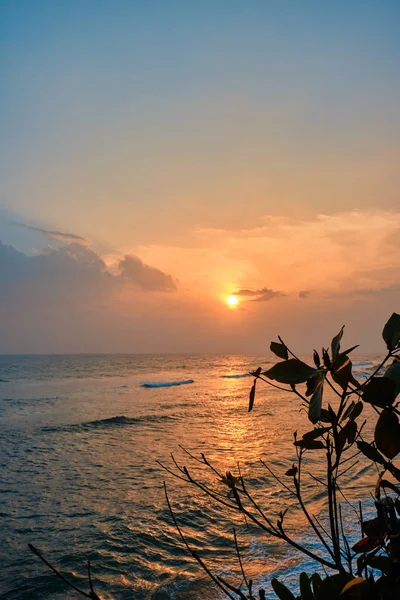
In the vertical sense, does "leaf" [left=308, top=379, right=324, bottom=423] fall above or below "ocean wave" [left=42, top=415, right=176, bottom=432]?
above

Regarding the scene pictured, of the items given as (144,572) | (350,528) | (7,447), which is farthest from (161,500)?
(7,447)

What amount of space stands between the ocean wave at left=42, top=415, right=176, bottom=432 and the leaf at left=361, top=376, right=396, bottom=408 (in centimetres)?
2103

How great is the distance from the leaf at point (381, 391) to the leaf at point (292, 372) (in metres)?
0.13

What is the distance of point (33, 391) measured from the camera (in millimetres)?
40469

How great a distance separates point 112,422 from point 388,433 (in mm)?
22552

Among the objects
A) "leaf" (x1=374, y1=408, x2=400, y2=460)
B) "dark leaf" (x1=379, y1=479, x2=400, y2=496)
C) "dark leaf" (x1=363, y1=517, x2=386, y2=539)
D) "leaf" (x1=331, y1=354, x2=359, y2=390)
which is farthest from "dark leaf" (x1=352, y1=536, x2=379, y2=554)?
"leaf" (x1=331, y1=354, x2=359, y2=390)

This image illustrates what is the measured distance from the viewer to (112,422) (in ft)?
73.0

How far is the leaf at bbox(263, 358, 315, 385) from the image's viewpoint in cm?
105

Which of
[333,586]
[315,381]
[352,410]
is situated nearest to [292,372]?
[315,381]

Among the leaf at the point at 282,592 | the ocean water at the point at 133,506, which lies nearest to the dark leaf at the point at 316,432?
the leaf at the point at 282,592

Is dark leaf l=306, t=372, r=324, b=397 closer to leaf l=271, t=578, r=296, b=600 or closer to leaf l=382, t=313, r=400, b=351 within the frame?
leaf l=382, t=313, r=400, b=351

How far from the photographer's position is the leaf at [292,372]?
105 centimetres

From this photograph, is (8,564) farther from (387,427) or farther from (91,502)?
(387,427)

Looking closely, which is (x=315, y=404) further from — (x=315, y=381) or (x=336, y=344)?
(x=336, y=344)
